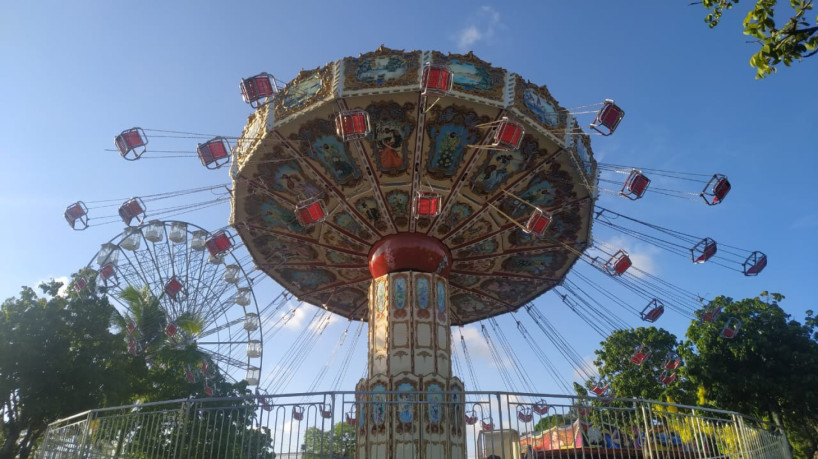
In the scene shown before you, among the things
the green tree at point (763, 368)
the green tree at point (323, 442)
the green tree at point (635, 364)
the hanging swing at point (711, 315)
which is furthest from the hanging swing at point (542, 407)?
the green tree at point (635, 364)

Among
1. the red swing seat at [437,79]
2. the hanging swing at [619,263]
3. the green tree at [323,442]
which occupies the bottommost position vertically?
the green tree at [323,442]

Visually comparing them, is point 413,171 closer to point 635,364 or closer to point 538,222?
point 538,222

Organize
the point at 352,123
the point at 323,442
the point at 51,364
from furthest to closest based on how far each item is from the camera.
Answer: the point at 51,364 < the point at 352,123 < the point at 323,442

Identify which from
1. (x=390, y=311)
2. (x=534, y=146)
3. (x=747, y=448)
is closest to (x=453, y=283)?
(x=390, y=311)

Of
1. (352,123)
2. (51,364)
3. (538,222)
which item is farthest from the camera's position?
(51,364)

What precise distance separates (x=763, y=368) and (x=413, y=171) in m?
16.1

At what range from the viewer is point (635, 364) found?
3195 centimetres

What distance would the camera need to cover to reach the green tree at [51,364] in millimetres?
17656

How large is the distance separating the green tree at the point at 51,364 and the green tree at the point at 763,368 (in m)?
21.2

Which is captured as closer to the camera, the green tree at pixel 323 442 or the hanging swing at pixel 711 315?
the green tree at pixel 323 442

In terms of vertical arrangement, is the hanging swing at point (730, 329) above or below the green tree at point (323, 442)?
above

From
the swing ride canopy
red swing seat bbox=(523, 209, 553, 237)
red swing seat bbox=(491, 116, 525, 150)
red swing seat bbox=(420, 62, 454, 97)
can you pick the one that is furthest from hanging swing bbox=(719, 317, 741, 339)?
red swing seat bbox=(420, 62, 454, 97)

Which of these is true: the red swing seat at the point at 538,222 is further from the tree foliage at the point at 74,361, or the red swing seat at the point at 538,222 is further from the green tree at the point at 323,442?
the tree foliage at the point at 74,361

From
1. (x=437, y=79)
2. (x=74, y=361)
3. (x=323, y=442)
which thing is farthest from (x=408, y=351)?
(x=74, y=361)
